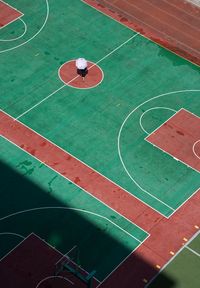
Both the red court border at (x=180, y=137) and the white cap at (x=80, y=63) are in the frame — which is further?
the white cap at (x=80, y=63)

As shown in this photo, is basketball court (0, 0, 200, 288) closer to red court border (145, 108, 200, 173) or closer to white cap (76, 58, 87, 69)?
red court border (145, 108, 200, 173)

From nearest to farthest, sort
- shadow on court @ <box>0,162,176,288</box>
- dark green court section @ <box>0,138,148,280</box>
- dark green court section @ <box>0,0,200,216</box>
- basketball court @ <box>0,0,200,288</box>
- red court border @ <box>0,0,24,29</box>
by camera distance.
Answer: shadow on court @ <box>0,162,176,288</box> < basketball court @ <box>0,0,200,288</box> < dark green court section @ <box>0,138,148,280</box> < dark green court section @ <box>0,0,200,216</box> < red court border @ <box>0,0,24,29</box>

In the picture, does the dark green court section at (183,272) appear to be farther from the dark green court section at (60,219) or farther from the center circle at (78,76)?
the center circle at (78,76)

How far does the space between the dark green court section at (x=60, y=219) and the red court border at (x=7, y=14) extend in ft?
70.9

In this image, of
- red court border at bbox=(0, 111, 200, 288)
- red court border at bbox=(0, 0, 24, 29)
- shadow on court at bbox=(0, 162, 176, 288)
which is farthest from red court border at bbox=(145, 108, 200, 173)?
red court border at bbox=(0, 0, 24, 29)

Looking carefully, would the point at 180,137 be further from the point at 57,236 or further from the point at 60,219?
the point at 57,236

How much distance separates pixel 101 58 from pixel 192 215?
74.7 feet

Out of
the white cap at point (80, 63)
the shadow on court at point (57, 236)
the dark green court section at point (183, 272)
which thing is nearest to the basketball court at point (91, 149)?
the shadow on court at point (57, 236)

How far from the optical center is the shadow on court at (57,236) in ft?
178

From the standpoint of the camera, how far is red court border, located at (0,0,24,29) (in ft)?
254

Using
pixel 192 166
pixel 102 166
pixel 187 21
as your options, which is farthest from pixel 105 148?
pixel 187 21

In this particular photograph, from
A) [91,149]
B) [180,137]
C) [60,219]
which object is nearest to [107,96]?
[91,149]

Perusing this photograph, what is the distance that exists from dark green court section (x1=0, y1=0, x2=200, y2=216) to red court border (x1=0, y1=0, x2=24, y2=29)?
1.15m

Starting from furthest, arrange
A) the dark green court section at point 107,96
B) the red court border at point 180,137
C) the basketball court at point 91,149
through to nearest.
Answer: the red court border at point 180,137 → the dark green court section at point 107,96 → the basketball court at point 91,149
